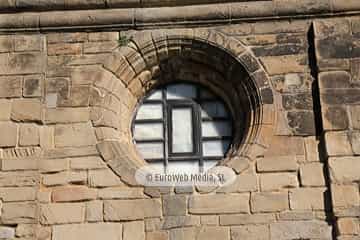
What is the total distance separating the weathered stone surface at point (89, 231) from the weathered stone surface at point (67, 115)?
963 mm

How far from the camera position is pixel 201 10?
619 centimetres

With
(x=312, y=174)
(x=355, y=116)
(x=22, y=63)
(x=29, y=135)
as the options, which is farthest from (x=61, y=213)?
(x=355, y=116)

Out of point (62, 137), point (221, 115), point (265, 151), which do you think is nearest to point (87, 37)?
point (62, 137)

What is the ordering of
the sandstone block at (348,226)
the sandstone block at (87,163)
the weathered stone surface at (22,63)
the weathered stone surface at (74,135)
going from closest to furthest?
the sandstone block at (348,226), the sandstone block at (87,163), the weathered stone surface at (74,135), the weathered stone surface at (22,63)

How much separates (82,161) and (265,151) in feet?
5.16

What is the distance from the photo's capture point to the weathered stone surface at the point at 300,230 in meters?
5.29

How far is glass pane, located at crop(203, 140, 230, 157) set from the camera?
604 centimetres

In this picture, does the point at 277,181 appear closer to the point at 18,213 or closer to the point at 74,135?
the point at 74,135

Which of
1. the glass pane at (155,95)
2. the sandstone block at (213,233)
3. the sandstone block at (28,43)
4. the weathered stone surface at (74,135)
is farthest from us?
the glass pane at (155,95)

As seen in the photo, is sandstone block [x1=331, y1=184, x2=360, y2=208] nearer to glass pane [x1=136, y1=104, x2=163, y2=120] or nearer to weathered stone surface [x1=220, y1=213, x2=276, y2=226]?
weathered stone surface [x1=220, y1=213, x2=276, y2=226]

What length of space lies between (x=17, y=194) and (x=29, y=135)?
1.78 ft

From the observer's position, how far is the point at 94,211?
546 centimetres

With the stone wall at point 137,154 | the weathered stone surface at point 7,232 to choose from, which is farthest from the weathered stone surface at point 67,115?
the weathered stone surface at point 7,232

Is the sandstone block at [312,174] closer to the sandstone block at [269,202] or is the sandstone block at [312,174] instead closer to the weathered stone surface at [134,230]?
the sandstone block at [269,202]
